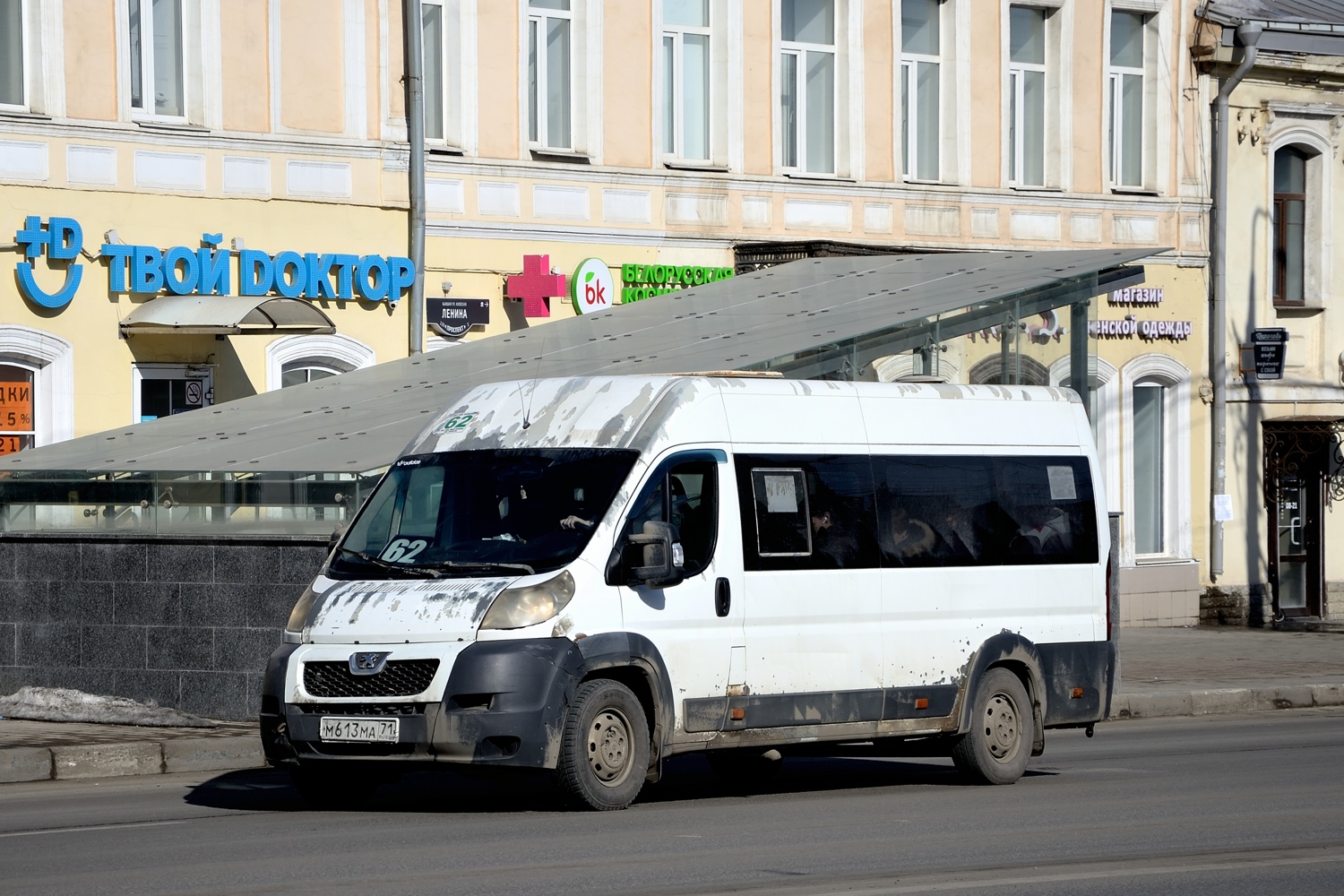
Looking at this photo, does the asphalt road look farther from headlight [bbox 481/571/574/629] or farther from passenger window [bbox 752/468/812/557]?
passenger window [bbox 752/468/812/557]

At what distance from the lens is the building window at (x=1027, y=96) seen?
28875 millimetres

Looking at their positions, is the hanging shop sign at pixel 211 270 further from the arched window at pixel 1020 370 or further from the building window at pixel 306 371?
the arched window at pixel 1020 370

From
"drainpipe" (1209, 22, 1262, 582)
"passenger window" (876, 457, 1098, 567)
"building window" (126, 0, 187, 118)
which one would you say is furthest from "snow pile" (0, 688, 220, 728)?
"drainpipe" (1209, 22, 1262, 582)

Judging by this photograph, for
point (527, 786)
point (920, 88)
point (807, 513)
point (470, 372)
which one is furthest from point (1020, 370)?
point (920, 88)

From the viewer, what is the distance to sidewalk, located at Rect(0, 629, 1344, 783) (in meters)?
13.9

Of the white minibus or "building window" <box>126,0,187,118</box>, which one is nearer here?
the white minibus

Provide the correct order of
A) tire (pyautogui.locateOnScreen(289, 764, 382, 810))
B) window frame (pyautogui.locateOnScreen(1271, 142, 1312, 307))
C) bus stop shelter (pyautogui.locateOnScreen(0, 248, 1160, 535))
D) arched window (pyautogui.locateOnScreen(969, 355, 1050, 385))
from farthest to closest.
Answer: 1. window frame (pyautogui.locateOnScreen(1271, 142, 1312, 307))
2. arched window (pyautogui.locateOnScreen(969, 355, 1050, 385))
3. bus stop shelter (pyautogui.locateOnScreen(0, 248, 1160, 535))
4. tire (pyautogui.locateOnScreen(289, 764, 382, 810))

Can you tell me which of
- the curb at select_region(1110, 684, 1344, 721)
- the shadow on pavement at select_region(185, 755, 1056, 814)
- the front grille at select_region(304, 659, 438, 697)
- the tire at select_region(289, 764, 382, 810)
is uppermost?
the front grille at select_region(304, 659, 438, 697)

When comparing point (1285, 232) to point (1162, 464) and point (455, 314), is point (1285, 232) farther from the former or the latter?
point (455, 314)

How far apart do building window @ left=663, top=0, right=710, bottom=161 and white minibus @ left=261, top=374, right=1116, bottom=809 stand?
42.0ft

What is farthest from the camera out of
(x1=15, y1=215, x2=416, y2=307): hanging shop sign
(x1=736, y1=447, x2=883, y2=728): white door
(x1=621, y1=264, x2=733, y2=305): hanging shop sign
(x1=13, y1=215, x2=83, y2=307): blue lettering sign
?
(x1=621, y1=264, x2=733, y2=305): hanging shop sign

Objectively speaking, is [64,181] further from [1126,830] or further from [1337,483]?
[1337,483]

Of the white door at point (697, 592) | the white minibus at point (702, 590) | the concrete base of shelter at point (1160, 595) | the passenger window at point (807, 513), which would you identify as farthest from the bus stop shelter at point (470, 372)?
the concrete base of shelter at point (1160, 595)

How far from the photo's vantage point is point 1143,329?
29.7 metres
